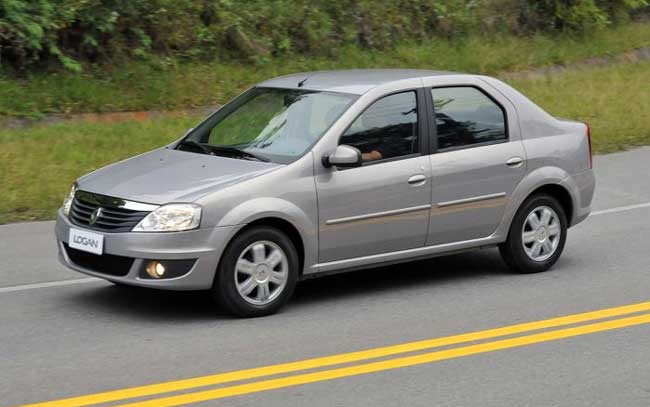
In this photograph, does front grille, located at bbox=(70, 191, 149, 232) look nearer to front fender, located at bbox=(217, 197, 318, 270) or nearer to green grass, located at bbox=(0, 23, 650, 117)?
front fender, located at bbox=(217, 197, 318, 270)

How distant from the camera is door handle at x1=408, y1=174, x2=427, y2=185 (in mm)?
8922

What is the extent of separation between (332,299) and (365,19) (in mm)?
11861

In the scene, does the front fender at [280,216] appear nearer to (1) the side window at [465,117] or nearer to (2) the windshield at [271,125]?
(2) the windshield at [271,125]

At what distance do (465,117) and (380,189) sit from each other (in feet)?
3.59

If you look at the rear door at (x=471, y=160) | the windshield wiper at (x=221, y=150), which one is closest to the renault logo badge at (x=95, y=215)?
the windshield wiper at (x=221, y=150)

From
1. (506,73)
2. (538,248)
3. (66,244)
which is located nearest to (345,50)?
(506,73)

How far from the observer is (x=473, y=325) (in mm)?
8242

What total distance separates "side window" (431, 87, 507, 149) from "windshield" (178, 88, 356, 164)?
2.48 feet

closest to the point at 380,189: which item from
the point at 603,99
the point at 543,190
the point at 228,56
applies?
the point at 543,190

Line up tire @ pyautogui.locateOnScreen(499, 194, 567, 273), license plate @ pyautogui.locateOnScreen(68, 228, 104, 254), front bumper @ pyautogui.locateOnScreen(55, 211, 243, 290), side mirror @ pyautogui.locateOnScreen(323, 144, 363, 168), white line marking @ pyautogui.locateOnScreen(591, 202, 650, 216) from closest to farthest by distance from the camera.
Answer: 1. front bumper @ pyautogui.locateOnScreen(55, 211, 243, 290)
2. license plate @ pyautogui.locateOnScreen(68, 228, 104, 254)
3. side mirror @ pyautogui.locateOnScreen(323, 144, 363, 168)
4. tire @ pyautogui.locateOnScreen(499, 194, 567, 273)
5. white line marking @ pyautogui.locateOnScreen(591, 202, 650, 216)

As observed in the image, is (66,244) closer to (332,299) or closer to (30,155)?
(332,299)

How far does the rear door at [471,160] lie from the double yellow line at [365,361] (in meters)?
1.19

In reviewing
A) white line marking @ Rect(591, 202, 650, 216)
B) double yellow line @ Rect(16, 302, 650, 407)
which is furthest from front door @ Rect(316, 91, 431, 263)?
white line marking @ Rect(591, 202, 650, 216)

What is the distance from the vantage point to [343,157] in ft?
27.8
